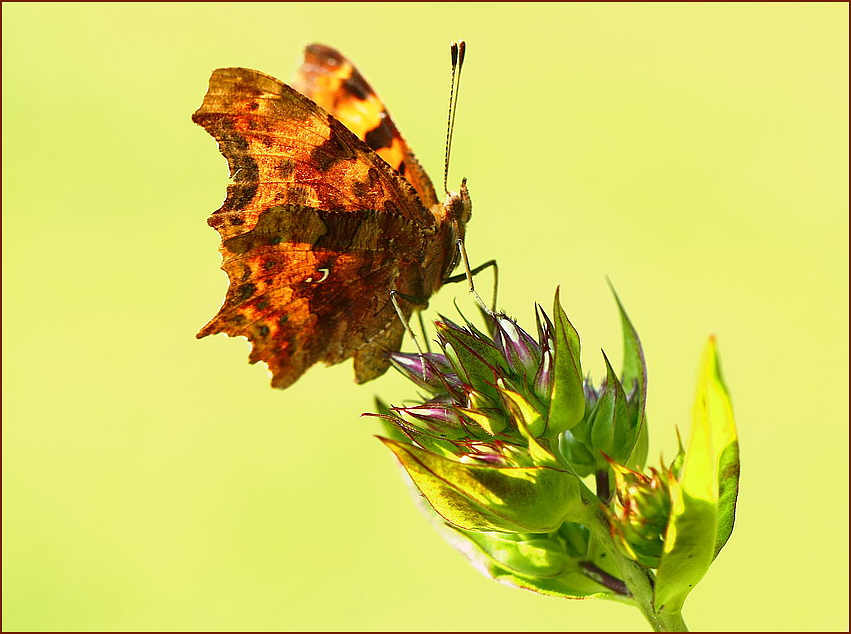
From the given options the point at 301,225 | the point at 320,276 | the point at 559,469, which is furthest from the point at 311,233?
the point at 559,469

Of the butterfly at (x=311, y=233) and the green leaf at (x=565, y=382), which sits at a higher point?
the butterfly at (x=311, y=233)

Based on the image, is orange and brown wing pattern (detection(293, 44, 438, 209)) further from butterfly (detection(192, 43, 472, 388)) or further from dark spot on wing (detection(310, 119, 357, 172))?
dark spot on wing (detection(310, 119, 357, 172))

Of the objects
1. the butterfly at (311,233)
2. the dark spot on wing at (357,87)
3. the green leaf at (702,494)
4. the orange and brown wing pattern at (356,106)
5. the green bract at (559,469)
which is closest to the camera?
the green leaf at (702,494)

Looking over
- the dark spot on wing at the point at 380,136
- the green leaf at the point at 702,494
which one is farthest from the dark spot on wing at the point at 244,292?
the green leaf at the point at 702,494

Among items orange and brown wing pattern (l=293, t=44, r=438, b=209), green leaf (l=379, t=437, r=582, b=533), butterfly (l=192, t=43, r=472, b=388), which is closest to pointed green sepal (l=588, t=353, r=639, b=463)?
green leaf (l=379, t=437, r=582, b=533)

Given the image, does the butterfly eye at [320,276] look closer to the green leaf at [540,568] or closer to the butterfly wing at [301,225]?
the butterfly wing at [301,225]

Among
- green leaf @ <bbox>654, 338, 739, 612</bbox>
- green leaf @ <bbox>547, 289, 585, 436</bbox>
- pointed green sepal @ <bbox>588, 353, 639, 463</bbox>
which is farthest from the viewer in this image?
pointed green sepal @ <bbox>588, 353, 639, 463</bbox>

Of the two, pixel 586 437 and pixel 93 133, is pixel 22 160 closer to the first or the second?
pixel 93 133

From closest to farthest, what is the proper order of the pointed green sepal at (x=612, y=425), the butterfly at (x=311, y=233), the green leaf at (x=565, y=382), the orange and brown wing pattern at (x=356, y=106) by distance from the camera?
the green leaf at (x=565, y=382), the pointed green sepal at (x=612, y=425), the butterfly at (x=311, y=233), the orange and brown wing pattern at (x=356, y=106)
